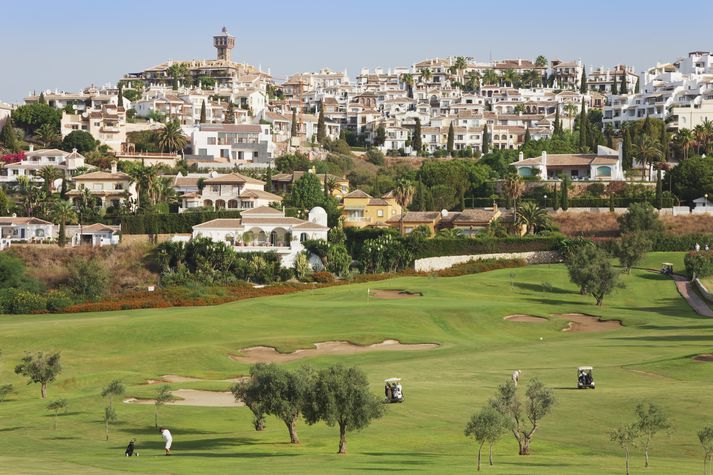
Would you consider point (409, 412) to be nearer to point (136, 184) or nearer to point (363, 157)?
point (136, 184)

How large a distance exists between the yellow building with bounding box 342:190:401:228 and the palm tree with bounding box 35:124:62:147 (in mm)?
45645

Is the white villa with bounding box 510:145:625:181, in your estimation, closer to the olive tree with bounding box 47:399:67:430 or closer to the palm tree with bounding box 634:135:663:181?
the palm tree with bounding box 634:135:663:181

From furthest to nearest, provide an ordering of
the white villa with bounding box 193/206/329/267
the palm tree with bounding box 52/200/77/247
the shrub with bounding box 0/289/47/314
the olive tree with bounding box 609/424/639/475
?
1. the palm tree with bounding box 52/200/77/247
2. the white villa with bounding box 193/206/329/267
3. the shrub with bounding box 0/289/47/314
4. the olive tree with bounding box 609/424/639/475

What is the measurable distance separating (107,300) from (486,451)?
206ft

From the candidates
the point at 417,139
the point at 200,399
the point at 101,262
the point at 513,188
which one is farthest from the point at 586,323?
the point at 417,139

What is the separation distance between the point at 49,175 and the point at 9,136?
85.2 feet

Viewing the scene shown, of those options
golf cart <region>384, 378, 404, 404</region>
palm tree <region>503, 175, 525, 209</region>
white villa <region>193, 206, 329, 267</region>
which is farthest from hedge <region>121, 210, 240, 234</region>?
golf cart <region>384, 378, 404, 404</region>

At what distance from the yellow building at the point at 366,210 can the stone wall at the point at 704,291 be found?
38822mm

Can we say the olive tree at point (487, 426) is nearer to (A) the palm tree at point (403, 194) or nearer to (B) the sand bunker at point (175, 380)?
(B) the sand bunker at point (175, 380)

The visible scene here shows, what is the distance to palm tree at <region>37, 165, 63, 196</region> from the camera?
12912cm

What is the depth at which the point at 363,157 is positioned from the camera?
17200 cm

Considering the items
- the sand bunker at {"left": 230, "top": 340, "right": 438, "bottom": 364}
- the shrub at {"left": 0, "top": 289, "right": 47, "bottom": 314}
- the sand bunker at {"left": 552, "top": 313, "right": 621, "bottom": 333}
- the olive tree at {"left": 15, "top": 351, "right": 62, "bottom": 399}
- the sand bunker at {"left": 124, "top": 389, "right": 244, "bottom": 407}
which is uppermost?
the olive tree at {"left": 15, "top": 351, "right": 62, "bottom": 399}

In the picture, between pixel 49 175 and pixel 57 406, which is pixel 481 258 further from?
pixel 57 406

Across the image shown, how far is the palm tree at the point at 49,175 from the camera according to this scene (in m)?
129
